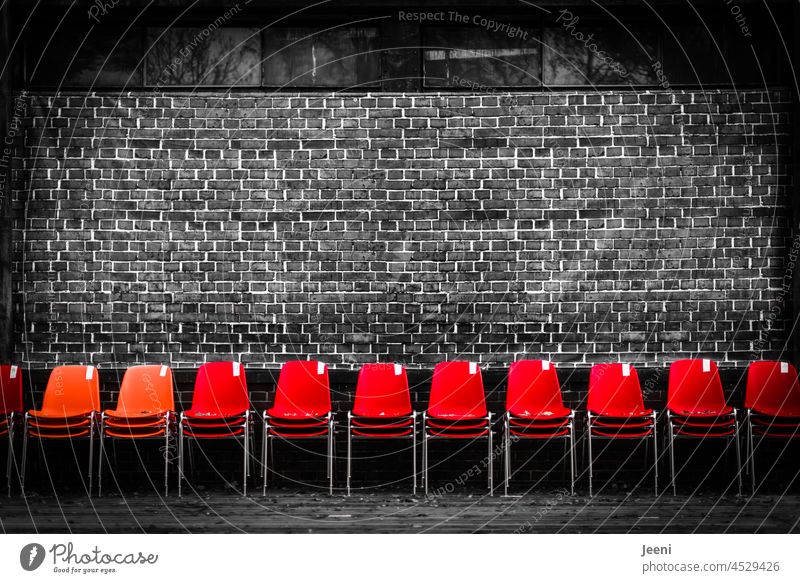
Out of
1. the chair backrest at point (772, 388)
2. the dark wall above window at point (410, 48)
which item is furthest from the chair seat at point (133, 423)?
the chair backrest at point (772, 388)

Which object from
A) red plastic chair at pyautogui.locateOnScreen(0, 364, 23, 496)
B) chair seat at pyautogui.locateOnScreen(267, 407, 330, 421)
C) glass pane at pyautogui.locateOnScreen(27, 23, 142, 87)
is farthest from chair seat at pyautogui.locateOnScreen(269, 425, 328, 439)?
glass pane at pyautogui.locateOnScreen(27, 23, 142, 87)

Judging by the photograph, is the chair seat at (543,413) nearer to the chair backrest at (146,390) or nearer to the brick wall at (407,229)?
the brick wall at (407,229)

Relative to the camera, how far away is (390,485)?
6961 mm

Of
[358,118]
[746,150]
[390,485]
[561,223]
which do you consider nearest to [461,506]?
[390,485]

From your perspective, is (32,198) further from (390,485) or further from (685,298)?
(685,298)

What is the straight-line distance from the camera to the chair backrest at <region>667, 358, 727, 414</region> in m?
6.80

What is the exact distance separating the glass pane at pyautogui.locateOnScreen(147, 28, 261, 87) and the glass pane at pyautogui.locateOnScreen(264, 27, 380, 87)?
147mm

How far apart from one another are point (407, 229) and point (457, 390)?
1446mm

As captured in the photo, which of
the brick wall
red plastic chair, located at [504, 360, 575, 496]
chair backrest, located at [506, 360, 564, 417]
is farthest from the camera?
the brick wall

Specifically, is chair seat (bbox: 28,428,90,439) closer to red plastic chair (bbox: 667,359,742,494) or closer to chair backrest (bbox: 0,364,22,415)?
chair backrest (bbox: 0,364,22,415)

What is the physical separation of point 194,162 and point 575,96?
331 centimetres

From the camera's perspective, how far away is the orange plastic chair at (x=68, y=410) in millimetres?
6570

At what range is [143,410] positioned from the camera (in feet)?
22.5

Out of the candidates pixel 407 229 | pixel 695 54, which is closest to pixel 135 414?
pixel 407 229
